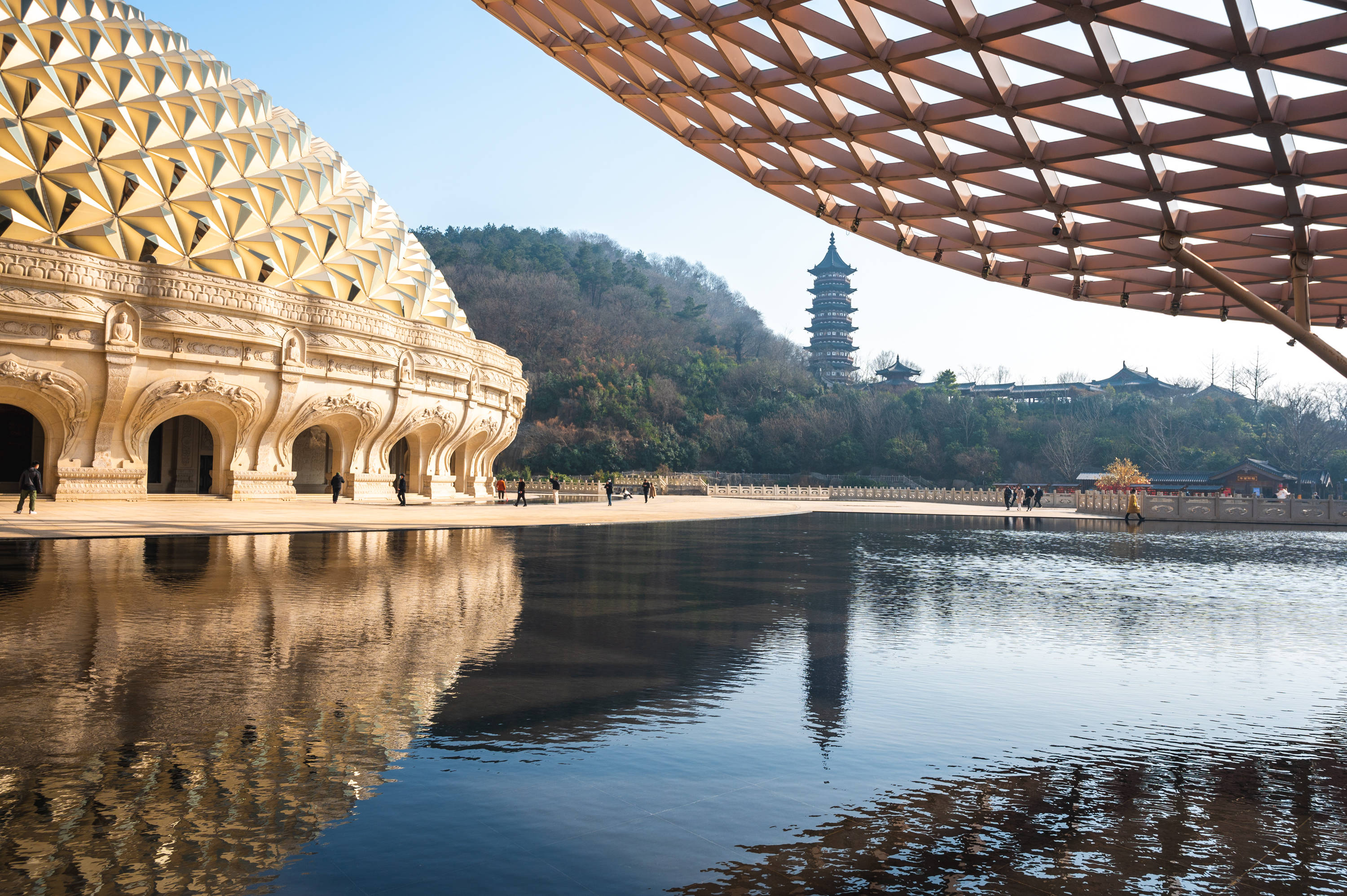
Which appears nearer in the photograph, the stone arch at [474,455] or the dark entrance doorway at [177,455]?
the dark entrance doorway at [177,455]

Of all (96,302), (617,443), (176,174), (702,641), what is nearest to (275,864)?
(702,641)

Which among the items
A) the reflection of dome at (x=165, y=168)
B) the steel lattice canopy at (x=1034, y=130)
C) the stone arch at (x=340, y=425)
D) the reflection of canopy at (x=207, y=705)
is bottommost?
the reflection of canopy at (x=207, y=705)

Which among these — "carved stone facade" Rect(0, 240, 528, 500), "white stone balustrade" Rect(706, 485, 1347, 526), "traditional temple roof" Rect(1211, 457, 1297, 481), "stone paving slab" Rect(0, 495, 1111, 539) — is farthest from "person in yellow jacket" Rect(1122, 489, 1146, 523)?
"traditional temple roof" Rect(1211, 457, 1297, 481)

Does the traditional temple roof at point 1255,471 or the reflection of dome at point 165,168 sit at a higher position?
the reflection of dome at point 165,168

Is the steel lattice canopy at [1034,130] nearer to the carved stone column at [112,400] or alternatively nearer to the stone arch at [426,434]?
the carved stone column at [112,400]

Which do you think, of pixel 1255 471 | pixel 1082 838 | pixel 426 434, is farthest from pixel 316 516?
pixel 1255 471

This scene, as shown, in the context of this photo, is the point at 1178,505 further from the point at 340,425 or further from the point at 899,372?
the point at 899,372

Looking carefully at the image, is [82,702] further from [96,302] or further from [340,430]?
[340,430]

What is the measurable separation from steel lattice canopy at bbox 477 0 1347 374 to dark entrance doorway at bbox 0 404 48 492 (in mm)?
29457

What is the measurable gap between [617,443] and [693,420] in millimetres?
13193

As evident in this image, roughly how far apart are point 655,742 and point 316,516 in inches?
979

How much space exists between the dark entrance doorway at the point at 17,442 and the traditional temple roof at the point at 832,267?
376 feet

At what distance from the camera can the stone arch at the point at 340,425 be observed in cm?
3544

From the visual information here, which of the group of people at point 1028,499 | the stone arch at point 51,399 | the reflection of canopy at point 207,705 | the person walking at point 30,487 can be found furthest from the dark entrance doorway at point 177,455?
the group of people at point 1028,499
